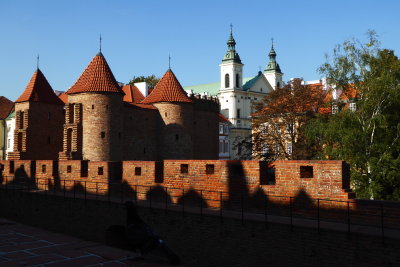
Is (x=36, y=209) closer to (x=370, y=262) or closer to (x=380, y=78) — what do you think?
(x=370, y=262)

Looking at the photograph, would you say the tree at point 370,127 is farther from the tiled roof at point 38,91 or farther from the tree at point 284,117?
the tiled roof at point 38,91

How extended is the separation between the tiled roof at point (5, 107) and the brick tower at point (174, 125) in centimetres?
2425

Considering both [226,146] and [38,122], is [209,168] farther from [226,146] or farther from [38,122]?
[226,146]

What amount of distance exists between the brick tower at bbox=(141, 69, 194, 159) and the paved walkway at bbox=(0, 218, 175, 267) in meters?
13.8

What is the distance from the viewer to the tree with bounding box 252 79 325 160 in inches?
1067

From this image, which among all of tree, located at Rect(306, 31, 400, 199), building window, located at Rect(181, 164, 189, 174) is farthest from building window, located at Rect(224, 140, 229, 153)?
building window, located at Rect(181, 164, 189, 174)

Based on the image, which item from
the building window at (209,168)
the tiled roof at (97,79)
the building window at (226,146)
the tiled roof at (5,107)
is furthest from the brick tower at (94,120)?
the building window at (226,146)

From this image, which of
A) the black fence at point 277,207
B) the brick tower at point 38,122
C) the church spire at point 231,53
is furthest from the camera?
the church spire at point 231,53

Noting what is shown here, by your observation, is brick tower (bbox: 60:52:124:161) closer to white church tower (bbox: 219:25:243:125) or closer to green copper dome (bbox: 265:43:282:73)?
white church tower (bbox: 219:25:243:125)

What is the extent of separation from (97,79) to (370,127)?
1476cm

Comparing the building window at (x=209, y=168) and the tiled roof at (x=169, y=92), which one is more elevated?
the tiled roof at (x=169, y=92)

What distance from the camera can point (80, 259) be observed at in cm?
1083

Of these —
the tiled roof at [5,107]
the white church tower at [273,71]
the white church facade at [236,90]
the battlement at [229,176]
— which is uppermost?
the white church tower at [273,71]

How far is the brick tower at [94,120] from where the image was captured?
23969 mm
